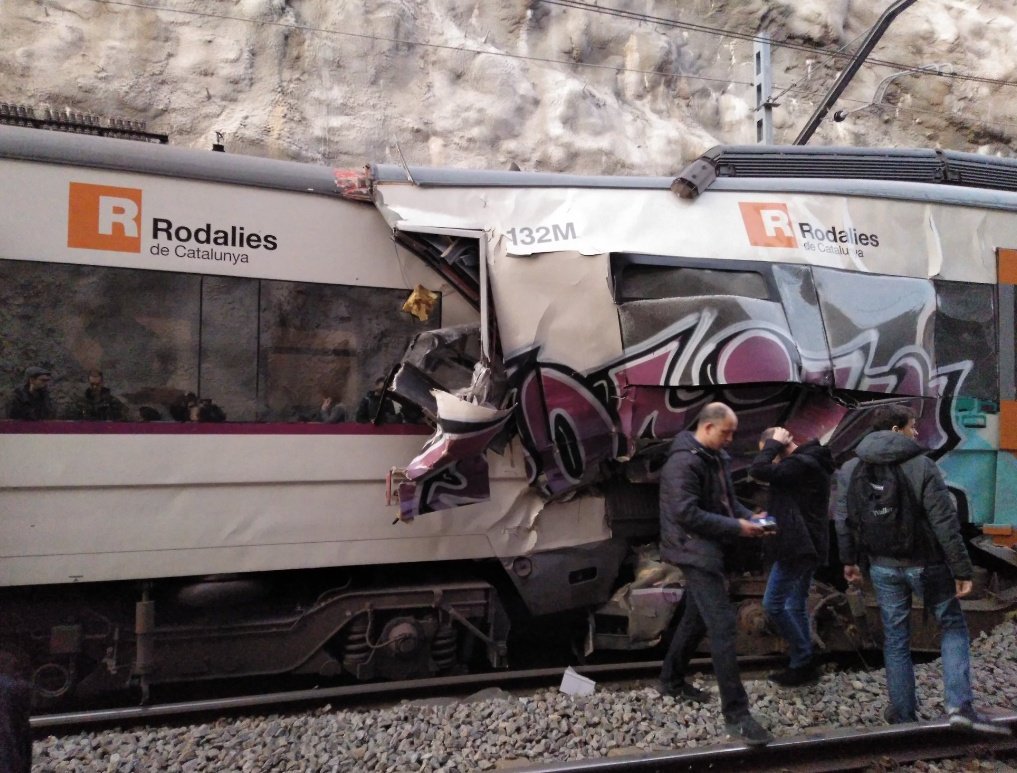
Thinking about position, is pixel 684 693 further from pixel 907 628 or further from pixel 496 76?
pixel 496 76

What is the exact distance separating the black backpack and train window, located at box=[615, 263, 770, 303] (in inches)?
56.1

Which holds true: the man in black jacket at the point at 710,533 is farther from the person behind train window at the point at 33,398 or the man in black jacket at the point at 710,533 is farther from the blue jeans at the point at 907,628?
the person behind train window at the point at 33,398

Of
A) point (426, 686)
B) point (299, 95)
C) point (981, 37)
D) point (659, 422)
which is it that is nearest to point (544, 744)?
point (426, 686)

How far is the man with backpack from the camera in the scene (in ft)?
12.8

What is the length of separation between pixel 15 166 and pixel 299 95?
534 inches

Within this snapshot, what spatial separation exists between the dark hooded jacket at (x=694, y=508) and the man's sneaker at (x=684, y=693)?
3.07ft

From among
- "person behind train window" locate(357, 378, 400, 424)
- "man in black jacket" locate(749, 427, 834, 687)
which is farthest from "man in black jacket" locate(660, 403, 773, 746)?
"person behind train window" locate(357, 378, 400, 424)

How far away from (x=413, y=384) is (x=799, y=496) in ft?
8.19

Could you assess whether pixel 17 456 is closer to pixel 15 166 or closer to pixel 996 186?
pixel 15 166

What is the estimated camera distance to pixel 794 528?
14.8 feet

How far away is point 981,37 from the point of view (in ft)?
77.6

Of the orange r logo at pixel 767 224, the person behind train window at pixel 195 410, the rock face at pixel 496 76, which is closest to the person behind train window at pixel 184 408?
the person behind train window at pixel 195 410

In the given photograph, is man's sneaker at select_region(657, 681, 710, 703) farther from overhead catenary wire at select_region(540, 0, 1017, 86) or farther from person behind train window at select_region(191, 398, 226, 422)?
overhead catenary wire at select_region(540, 0, 1017, 86)

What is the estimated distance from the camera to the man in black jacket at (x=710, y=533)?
3.81 m
